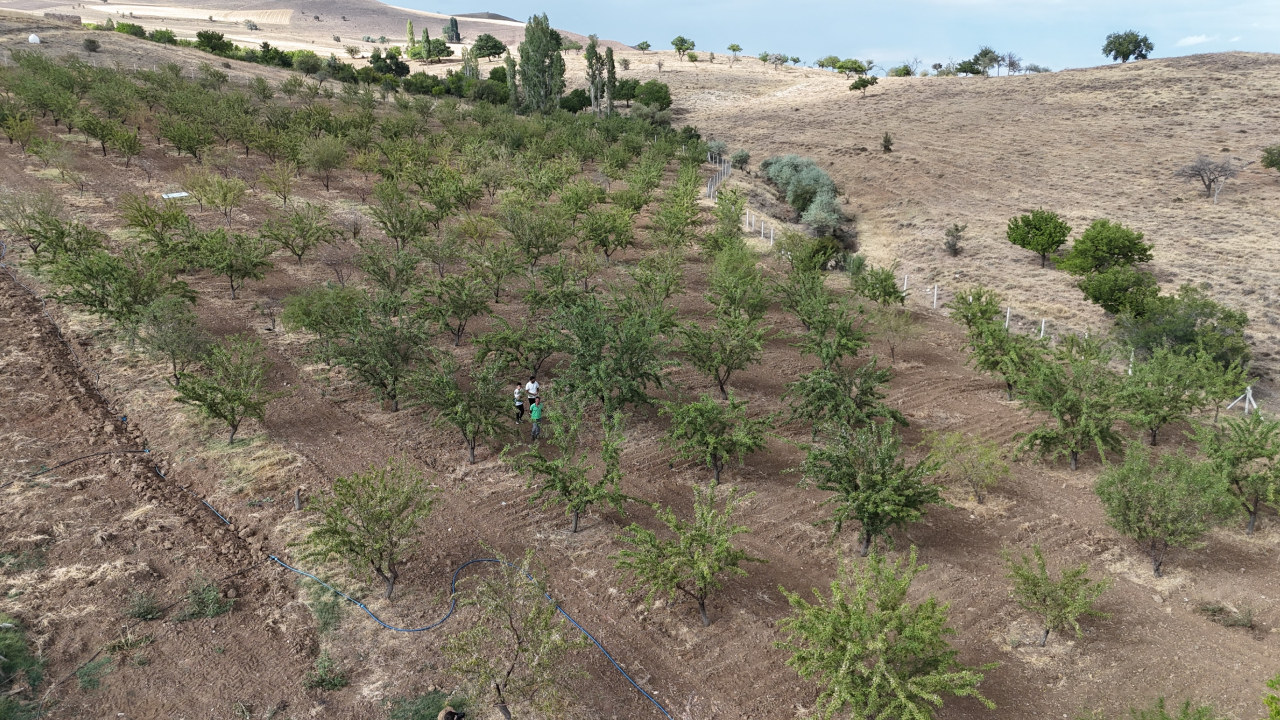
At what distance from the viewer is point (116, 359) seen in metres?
17.6

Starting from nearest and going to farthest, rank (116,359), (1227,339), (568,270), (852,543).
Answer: (852,543)
(116,359)
(1227,339)
(568,270)

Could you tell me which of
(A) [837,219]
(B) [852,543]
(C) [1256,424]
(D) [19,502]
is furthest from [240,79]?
(C) [1256,424]

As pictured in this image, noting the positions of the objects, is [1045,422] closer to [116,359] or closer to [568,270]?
[568,270]

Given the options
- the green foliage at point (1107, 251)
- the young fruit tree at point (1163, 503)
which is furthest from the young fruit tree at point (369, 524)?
the green foliage at point (1107, 251)

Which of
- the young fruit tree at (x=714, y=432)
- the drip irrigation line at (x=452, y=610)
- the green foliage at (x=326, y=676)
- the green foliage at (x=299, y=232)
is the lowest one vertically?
the green foliage at (x=326, y=676)

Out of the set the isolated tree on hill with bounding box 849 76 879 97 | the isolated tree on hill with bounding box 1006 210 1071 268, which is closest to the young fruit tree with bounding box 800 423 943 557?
the isolated tree on hill with bounding box 1006 210 1071 268

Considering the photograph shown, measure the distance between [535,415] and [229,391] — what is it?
6199 millimetres

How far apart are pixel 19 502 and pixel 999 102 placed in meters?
68.7

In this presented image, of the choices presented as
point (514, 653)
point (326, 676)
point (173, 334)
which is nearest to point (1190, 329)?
point (514, 653)

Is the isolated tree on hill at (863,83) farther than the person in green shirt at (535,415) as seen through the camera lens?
Yes

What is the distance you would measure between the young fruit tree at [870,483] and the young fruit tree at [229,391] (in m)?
11.2

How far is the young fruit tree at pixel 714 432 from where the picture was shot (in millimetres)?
13938

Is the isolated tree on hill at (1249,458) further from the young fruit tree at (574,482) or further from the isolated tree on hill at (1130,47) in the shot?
the isolated tree on hill at (1130,47)

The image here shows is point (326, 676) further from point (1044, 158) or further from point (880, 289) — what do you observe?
point (1044, 158)
